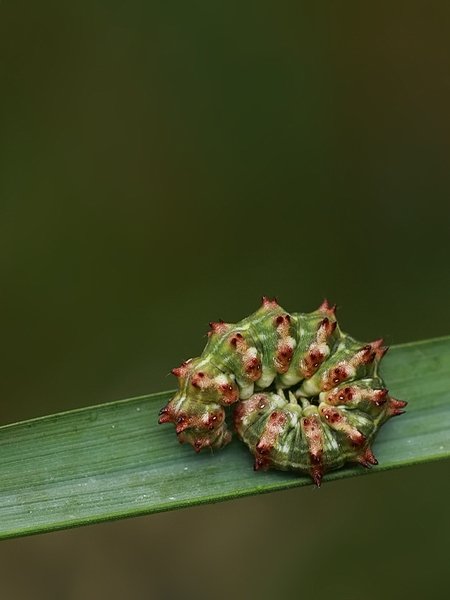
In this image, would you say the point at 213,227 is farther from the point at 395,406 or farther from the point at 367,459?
the point at 367,459

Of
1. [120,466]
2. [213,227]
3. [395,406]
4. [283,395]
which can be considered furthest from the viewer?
[213,227]

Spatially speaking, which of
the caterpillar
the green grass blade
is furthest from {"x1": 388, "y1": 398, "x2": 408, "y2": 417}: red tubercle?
the green grass blade

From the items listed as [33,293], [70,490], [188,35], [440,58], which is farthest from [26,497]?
[440,58]

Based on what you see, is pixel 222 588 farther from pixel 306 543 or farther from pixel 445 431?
pixel 445 431

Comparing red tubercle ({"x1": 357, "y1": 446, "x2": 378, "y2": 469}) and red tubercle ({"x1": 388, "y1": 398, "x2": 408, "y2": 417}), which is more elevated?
red tubercle ({"x1": 388, "y1": 398, "x2": 408, "y2": 417})

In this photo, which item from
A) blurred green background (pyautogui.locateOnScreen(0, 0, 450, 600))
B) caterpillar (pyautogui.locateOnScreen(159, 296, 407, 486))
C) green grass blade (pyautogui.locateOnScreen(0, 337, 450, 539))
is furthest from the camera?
blurred green background (pyautogui.locateOnScreen(0, 0, 450, 600))

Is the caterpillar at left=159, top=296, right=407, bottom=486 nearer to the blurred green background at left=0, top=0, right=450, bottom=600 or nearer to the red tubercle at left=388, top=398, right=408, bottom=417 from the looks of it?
the red tubercle at left=388, top=398, right=408, bottom=417

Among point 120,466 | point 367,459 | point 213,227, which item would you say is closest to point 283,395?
point 367,459
